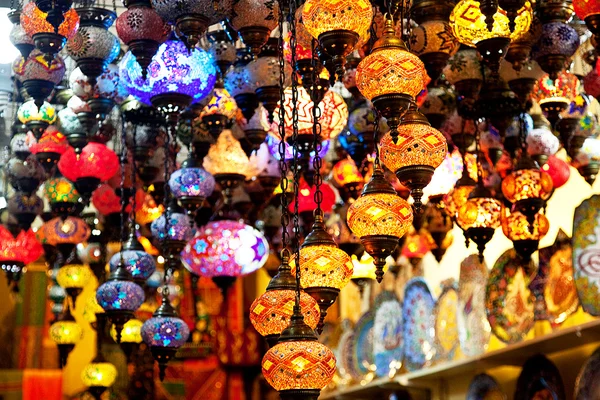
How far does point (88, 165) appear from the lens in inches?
177

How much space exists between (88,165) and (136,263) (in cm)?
51

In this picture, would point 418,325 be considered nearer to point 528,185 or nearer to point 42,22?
point 528,185

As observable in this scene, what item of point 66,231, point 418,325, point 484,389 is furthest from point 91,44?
point 418,325

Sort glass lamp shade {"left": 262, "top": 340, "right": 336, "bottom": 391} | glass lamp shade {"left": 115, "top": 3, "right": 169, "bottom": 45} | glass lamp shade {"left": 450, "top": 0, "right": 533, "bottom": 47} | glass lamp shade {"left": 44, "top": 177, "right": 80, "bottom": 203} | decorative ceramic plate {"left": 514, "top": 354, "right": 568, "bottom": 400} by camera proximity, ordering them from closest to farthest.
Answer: glass lamp shade {"left": 262, "top": 340, "right": 336, "bottom": 391}, glass lamp shade {"left": 450, "top": 0, "right": 533, "bottom": 47}, glass lamp shade {"left": 115, "top": 3, "right": 169, "bottom": 45}, glass lamp shade {"left": 44, "top": 177, "right": 80, "bottom": 203}, decorative ceramic plate {"left": 514, "top": 354, "right": 568, "bottom": 400}

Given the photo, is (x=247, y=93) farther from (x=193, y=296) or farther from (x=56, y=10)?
(x=193, y=296)

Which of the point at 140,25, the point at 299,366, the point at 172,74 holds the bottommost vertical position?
the point at 299,366

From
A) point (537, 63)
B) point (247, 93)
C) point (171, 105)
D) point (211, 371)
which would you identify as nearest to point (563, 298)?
point (537, 63)

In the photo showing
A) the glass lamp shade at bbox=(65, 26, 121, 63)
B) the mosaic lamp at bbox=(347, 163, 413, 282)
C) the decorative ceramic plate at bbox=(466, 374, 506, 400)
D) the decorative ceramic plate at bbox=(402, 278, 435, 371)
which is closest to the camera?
the mosaic lamp at bbox=(347, 163, 413, 282)

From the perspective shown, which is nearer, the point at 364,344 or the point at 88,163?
the point at 88,163

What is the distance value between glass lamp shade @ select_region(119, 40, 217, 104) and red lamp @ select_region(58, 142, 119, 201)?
1.05 m

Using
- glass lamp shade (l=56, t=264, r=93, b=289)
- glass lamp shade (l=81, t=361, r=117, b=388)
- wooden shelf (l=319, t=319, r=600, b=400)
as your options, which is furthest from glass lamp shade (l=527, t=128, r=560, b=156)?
glass lamp shade (l=81, t=361, r=117, b=388)

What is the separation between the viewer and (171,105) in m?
3.43

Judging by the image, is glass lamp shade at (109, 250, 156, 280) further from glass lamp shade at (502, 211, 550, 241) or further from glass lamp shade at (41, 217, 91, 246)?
glass lamp shade at (502, 211, 550, 241)

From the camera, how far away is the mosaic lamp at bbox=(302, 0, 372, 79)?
2654 mm
